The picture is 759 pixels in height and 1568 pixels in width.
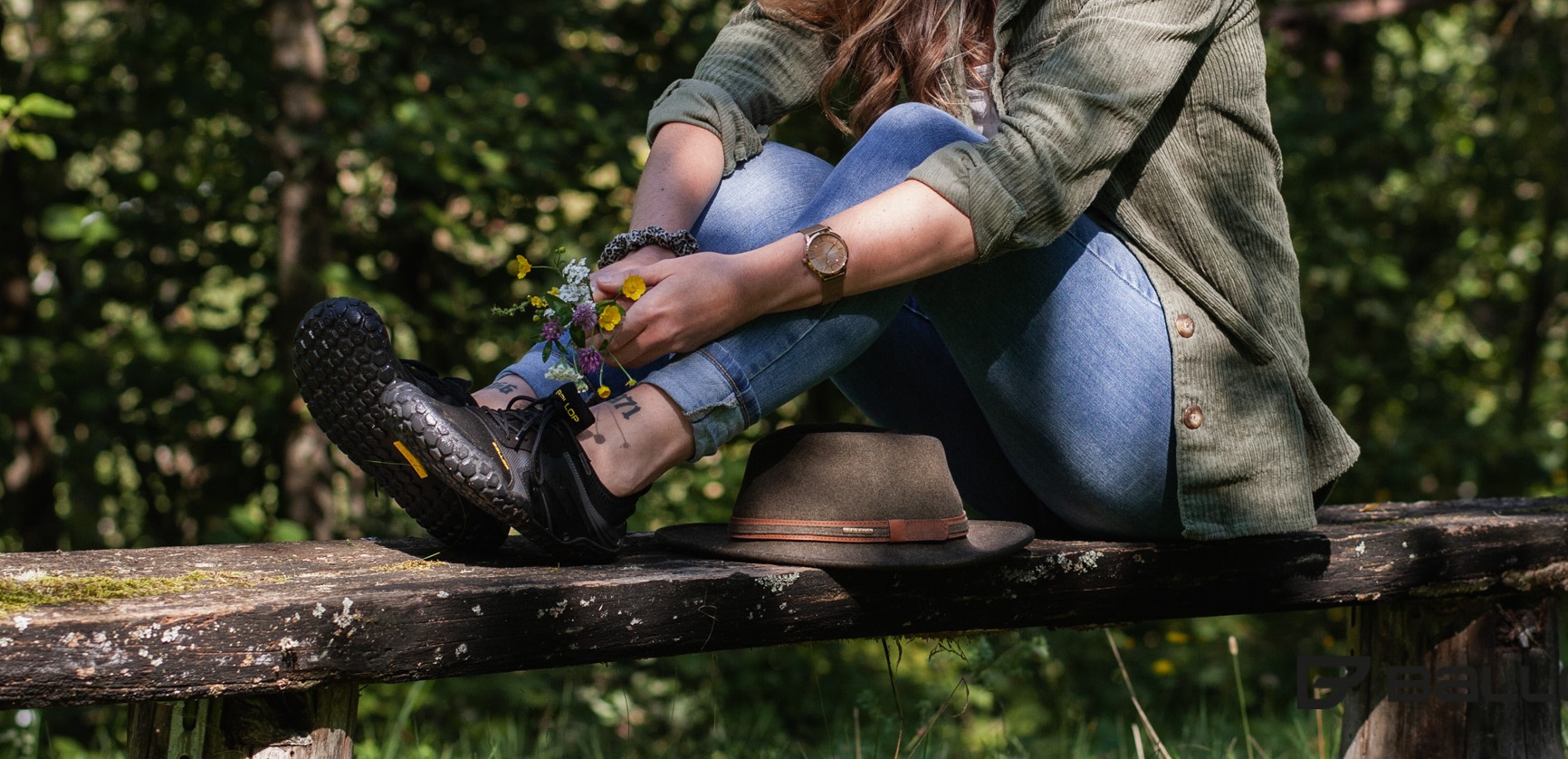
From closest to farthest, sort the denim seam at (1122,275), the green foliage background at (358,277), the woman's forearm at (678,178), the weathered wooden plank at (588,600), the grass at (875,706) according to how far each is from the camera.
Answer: the weathered wooden plank at (588,600), the denim seam at (1122,275), the woman's forearm at (678,178), the grass at (875,706), the green foliage background at (358,277)

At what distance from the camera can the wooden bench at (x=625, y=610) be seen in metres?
1.07

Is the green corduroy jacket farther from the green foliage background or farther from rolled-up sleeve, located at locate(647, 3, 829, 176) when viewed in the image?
the green foliage background

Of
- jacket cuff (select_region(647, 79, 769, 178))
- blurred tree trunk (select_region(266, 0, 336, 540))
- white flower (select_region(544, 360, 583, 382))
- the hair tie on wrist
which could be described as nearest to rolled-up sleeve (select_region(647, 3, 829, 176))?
jacket cuff (select_region(647, 79, 769, 178))

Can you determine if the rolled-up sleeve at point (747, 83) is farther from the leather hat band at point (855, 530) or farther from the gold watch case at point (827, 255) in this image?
the leather hat band at point (855, 530)

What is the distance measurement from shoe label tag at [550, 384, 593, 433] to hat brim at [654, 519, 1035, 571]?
8.3 inches

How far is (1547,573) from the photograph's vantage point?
200 cm

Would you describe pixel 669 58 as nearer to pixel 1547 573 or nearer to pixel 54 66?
pixel 54 66

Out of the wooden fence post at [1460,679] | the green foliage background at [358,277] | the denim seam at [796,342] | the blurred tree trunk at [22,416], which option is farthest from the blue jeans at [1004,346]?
the blurred tree trunk at [22,416]

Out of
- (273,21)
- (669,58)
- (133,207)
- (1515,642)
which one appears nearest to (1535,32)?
(669,58)

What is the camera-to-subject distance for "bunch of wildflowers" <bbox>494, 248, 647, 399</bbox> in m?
1.39

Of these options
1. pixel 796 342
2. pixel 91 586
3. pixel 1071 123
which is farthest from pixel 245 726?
pixel 1071 123

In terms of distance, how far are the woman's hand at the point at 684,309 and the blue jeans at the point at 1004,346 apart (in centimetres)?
3

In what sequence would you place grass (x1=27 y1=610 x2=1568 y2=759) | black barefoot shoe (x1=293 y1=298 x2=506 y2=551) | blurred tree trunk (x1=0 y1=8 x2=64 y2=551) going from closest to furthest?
black barefoot shoe (x1=293 y1=298 x2=506 y2=551) < grass (x1=27 y1=610 x2=1568 y2=759) < blurred tree trunk (x1=0 y1=8 x2=64 y2=551)

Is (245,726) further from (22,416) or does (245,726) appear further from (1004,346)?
(22,416)
